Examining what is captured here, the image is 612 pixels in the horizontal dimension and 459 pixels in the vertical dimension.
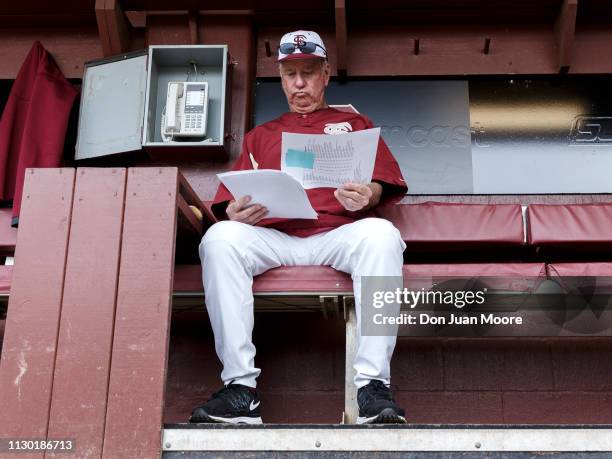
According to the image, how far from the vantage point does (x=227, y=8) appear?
398cm

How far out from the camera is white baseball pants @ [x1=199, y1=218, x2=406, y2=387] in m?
2.42

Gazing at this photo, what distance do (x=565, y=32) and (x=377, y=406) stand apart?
2316 millimetres

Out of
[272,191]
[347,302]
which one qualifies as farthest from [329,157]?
[347,302]

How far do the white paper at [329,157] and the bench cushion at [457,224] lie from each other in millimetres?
604

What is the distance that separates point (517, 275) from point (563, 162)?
109 centimetres

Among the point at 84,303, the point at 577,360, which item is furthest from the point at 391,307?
the point at 577,360

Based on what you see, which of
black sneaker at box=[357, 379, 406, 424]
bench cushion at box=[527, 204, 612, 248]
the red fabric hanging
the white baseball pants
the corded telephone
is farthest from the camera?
the corded telephone

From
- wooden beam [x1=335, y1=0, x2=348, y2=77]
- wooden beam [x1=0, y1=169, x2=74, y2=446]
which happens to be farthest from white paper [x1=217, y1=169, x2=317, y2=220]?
wooden beam [x1=335, y1=0, x2=348, y2=77]

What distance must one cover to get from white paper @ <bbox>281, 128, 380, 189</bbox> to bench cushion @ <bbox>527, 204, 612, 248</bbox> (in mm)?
840

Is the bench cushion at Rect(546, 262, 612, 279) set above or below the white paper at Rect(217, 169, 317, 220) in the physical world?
below

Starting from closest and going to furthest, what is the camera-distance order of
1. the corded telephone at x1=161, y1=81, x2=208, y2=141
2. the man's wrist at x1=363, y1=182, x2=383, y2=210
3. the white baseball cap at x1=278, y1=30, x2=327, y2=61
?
the man's wrist at x1=363, y1=182, x2=383, y2=210
the white baseball cap at x1=278, y1=30, x2=327, y2=61
the corded telephone at x1=161, y1=81, x2=208, y2=141

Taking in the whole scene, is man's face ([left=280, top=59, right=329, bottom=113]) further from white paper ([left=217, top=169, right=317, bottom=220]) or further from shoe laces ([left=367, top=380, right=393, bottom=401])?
shoe laces ([left=367, top=380, right=393, bottom=401])

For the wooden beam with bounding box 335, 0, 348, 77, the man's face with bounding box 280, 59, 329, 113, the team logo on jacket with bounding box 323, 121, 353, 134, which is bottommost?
the team logo on jacket with bounding box 323, 121, 353, 134

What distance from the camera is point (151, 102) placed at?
3895 mm
